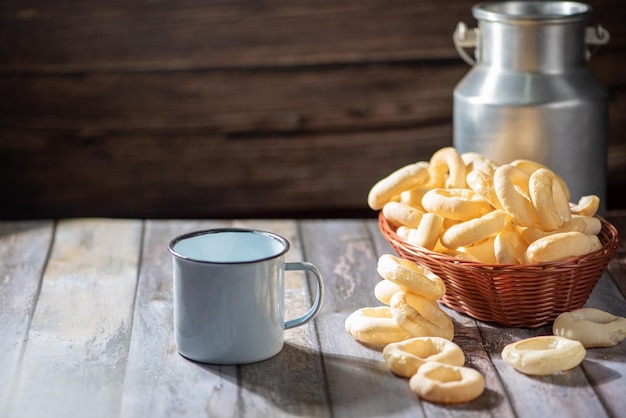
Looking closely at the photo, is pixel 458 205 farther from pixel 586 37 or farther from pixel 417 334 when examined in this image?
pixel 586 37

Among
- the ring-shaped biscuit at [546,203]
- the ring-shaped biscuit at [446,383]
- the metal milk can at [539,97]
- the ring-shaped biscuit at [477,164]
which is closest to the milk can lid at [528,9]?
the metal milk can at [539,97]

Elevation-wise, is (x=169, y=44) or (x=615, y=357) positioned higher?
(x=169, y=44)

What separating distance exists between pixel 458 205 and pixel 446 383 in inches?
8.3

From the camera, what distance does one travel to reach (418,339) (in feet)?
2.82

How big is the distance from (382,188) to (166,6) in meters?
0.65

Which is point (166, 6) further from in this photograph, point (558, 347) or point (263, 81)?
point (558, 347)

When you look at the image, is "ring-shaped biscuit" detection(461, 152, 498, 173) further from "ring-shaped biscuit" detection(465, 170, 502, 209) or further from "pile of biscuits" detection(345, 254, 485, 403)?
"pile of biscuits" detection(345, 254, 485, 403)

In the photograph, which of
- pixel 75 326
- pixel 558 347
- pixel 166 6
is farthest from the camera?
pixel 166 6

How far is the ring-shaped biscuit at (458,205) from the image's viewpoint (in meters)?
0.94

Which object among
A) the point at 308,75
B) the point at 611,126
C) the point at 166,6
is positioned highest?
the point at 166,6

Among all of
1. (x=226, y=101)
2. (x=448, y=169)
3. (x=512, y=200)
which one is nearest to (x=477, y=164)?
(x=448, y=169)

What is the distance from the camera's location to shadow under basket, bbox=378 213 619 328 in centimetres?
90

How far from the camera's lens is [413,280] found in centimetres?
88

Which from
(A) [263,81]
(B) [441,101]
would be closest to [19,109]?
(A) [263,81]
